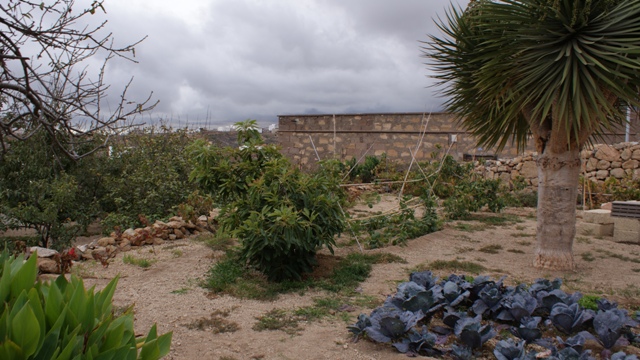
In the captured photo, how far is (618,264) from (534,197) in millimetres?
5503

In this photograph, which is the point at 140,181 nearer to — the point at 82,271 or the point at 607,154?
the point at 82,271

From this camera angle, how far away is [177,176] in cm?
893

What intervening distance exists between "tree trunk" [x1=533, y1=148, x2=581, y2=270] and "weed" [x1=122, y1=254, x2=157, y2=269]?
459cm

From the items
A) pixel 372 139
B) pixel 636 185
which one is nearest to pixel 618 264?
pixel 636 185

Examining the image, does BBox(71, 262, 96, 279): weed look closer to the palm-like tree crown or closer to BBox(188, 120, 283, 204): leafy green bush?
BBox(188, 120, 283, 204): leafy green bush

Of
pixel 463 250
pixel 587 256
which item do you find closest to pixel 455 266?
pixel 463 250

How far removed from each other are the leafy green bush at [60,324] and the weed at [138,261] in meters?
3.68

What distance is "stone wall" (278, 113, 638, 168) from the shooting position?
1486 centimetres

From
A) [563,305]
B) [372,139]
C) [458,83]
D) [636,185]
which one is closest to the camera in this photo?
[563,305]

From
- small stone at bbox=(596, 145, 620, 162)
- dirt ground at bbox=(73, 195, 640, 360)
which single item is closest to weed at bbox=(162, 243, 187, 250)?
dirt ground at bbox=(73, 195, 640, 360)

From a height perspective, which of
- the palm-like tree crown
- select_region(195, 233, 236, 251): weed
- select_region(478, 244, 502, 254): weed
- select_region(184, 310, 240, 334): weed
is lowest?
select_region(478, 244, 502, 254): weed

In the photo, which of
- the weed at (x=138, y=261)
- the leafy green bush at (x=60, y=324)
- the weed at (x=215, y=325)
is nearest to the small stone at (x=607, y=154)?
the weed at (x=138, y=261)

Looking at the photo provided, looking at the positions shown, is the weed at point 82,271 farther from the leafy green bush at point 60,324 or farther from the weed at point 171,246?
the leafy green bush at point 60,324

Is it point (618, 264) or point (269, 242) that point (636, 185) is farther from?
point (269, 242)
